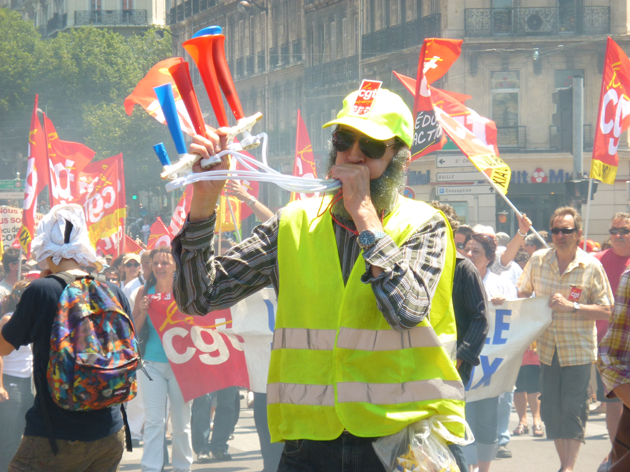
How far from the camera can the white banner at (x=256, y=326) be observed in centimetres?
662

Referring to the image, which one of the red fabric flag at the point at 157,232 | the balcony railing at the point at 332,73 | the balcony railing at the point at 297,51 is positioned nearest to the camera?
the red fabric flag at the point at 157,232

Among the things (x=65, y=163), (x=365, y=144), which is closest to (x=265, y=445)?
(x=365, y=144)

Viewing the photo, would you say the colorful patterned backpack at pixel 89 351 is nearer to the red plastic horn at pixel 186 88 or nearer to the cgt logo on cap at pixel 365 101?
the red plastic horn at pixel 186 88

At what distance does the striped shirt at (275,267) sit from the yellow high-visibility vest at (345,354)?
0.07 meters

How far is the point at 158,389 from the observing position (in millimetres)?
6332

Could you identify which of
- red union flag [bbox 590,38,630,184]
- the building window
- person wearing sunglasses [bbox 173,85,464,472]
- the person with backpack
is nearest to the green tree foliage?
the building window

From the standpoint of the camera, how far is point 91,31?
51.2m

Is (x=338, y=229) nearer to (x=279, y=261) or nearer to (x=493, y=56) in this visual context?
(x=279, y=261)

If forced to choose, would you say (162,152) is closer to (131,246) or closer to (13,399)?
(13,399)

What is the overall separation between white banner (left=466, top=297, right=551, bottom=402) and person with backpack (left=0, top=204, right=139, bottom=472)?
3229 millimetres

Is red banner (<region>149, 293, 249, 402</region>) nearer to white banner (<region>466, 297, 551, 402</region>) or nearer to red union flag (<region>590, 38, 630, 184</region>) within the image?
white banner (<region>466, 297, 551, 402</region>)

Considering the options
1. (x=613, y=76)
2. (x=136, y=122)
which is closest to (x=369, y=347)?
(x=613, y=76)

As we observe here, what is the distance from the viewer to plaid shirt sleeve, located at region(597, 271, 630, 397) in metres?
2.83

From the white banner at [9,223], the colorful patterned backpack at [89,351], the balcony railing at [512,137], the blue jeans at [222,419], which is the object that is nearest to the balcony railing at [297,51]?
the balcony railing at [512,137]
